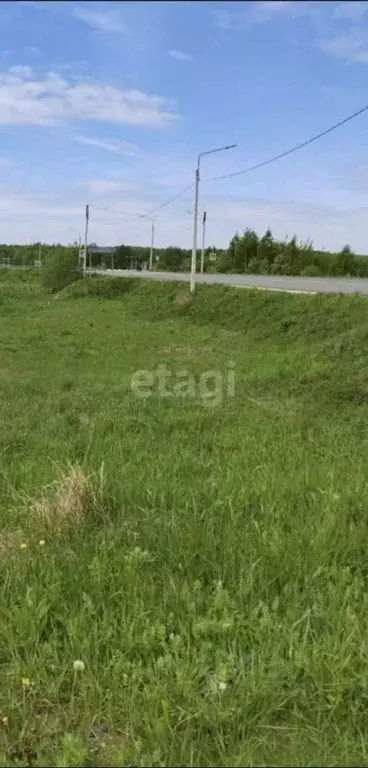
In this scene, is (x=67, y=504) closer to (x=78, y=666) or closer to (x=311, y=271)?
(x=78, y=666)

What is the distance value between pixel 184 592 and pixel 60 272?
36.2m

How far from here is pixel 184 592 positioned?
2672mm

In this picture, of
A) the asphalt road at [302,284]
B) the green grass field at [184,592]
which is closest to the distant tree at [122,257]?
the asphalt road at [302,284]

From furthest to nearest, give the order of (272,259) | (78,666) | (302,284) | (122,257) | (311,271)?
1. (122,257)
2. (272,259)
3. (311,271)
4. (302,284)
5. (78,666)

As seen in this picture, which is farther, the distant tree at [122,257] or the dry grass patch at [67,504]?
the distant tree at [122,257]

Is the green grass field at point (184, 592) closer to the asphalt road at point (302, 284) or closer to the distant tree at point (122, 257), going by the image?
the asphalt road at point (302, 284)

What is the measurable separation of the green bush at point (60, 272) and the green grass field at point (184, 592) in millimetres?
31394

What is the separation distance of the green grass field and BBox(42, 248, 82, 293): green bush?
31.4 m

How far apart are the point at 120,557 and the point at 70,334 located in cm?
1359

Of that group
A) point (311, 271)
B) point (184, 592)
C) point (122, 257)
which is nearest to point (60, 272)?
point (311, 271)

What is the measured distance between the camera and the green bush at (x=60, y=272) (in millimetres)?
37094

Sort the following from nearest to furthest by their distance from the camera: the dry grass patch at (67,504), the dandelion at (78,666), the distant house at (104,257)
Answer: the dandelion at (78,666), the dry grass patch at (67,504), the distant house at (104,257)

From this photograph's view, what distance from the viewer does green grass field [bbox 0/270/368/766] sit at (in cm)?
203

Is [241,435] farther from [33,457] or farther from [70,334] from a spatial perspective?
[70,334]
